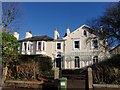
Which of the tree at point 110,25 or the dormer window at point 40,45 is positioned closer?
the tree at point 110,25

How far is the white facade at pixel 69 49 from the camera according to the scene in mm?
32094

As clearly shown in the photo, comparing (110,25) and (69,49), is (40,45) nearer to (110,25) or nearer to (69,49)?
(69,49)

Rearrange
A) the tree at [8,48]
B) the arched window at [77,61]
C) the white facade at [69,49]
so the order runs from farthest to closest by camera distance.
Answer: the arched window at [77,61], the white facade at [69,49], the tree at [8,48]

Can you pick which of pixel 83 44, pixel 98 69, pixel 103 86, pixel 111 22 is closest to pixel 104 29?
pixel 111 22

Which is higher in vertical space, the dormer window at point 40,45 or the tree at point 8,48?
the dormer window at point 40,45

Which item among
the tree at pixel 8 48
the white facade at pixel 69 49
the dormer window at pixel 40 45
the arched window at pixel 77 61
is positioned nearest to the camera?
the tree at pixel 8 48

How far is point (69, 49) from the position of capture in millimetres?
33031

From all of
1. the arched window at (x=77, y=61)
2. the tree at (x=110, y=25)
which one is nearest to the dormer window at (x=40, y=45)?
the arched window at (x=77, y=61)

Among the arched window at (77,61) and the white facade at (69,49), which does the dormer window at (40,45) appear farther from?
the arched window at (77,61)

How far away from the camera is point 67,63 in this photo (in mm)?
32406

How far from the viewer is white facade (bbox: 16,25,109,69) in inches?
1264

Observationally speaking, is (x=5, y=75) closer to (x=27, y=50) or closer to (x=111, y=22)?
(x=111, y=22)

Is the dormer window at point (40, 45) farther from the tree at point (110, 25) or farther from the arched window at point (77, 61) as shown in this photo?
the tree at point (110, 25)

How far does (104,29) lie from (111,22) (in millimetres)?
1004
